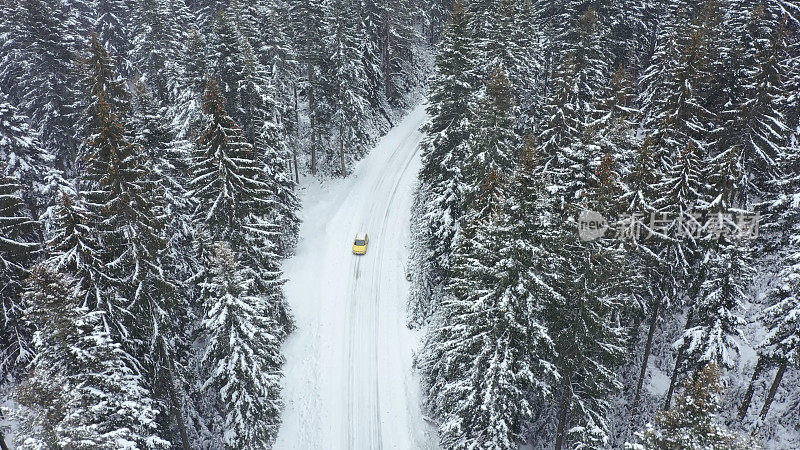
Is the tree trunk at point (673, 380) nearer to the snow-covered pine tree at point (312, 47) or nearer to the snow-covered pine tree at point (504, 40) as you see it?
the snow-covered pine tree at point (504, 40)

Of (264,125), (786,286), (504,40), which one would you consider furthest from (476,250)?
(504,40)

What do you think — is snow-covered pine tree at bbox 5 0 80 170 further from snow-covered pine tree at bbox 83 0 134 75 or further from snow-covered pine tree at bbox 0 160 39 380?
snow-covered pine tree at bbox 0 160 39 380

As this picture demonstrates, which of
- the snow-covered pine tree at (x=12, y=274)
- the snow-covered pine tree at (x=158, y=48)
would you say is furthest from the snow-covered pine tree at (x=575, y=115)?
the snow-covered pine tree at (x=158, y=48)

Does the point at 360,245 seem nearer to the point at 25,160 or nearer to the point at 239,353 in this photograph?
the point at 239,353

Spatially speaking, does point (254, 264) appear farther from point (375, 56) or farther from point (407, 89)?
point (407, 89)

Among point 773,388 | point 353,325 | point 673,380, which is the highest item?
point 773,388

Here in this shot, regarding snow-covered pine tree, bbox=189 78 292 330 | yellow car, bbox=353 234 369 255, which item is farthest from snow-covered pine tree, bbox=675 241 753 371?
yellow car, bbox=353 234 369 255
